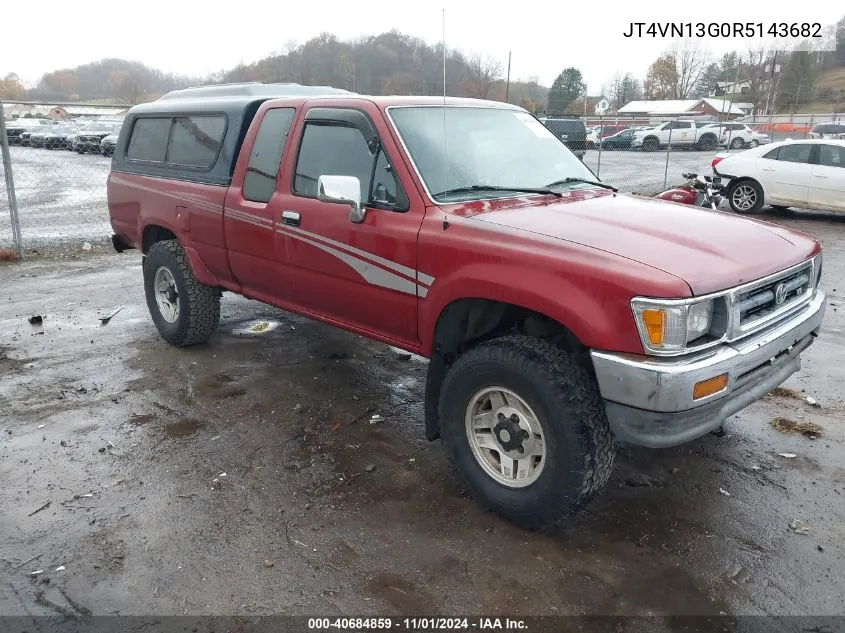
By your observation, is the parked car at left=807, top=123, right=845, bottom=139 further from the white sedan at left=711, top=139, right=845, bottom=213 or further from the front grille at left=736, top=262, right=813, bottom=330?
the front grille at left=736, top=262, right=813, bottom=330

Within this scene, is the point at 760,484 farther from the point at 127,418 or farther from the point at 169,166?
the point at 169,166

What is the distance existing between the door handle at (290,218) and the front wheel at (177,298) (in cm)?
152

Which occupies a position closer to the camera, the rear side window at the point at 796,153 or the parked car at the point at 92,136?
the rear side window at the point at 796,153

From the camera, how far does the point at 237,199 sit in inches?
182

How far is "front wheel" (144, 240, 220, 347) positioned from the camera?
17.6ft

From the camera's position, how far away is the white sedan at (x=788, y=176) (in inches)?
476

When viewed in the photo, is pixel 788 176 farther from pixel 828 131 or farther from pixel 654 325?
pixel 828 131

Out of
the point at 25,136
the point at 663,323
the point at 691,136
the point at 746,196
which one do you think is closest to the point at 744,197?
the point at 746,196

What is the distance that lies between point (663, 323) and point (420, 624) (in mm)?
1531

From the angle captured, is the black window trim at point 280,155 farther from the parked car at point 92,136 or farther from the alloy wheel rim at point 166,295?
the parked car at point 92,136

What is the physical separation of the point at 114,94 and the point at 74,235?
787 inches

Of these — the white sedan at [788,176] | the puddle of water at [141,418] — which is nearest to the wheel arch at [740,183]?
the white sedan at [788,176]

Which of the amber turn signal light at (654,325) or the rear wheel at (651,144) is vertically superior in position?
the rear wheel at (651,144)

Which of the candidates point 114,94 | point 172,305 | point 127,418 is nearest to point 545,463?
point 127,418
